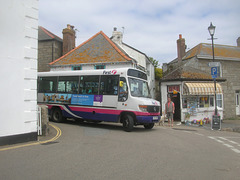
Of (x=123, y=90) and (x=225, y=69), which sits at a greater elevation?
(x=225, y=69)

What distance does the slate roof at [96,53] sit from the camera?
60.9 feet

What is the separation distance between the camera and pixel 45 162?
199 inches

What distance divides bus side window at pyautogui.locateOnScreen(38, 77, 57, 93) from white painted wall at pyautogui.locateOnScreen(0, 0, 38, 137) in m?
5.66

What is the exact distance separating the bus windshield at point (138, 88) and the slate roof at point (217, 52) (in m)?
12.4

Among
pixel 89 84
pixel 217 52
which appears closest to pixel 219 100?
pixel 217 52

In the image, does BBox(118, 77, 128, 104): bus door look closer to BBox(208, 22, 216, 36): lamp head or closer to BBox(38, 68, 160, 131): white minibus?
BBox(38, 68, 160, 131): white minibus

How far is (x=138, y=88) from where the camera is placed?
10766mm

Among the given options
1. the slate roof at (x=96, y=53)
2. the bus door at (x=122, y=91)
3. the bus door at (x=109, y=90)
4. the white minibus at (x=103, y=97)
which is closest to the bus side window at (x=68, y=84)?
the white minibus at (x=103, y=97)

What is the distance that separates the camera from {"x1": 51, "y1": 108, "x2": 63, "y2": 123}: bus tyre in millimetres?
12496

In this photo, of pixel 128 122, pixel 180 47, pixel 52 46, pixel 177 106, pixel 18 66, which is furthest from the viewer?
pixel 180 47

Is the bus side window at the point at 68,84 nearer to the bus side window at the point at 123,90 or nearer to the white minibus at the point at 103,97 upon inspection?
the white minibus at the point at 103,97

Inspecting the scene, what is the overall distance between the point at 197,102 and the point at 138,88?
27.5 feet

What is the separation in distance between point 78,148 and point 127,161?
182cm

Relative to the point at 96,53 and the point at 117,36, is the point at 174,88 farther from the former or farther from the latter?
the point at 117,36
